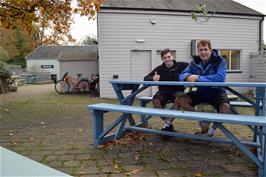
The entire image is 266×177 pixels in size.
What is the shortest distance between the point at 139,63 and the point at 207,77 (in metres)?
9.25

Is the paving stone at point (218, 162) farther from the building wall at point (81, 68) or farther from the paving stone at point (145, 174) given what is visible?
the building wall at point (81, 68)

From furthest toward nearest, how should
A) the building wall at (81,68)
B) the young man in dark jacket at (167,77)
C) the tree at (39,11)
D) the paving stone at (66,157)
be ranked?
the building wall at (81,68)
the tree at (39,11)
the young man in dark jacket at (167,77)
the paving stone at (66,157)

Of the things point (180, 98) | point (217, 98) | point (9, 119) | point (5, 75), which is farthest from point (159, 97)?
point (5, 75)

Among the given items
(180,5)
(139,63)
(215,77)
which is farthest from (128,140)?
(180,5)

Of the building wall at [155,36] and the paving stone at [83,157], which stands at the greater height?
the building wall at [155,36]

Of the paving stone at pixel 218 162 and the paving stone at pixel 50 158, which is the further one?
the paving stone at pixel 50 158

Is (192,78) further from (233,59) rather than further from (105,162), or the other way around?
(233,59)

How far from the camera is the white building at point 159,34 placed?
12945 millimetres

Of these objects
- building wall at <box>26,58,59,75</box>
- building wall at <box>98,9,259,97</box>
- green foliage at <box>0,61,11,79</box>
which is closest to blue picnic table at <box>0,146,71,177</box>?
building wall at <box>98,9,259,97</box>

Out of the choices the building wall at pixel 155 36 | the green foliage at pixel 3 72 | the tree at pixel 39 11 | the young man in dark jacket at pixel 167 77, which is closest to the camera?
the young man in dark jacket at pixel 167 77

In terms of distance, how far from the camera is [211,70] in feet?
14.9

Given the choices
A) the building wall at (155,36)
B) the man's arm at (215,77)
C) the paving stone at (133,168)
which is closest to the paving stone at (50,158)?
the paving stone at (133,168)

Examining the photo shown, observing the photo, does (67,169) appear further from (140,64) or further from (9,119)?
(140,64)

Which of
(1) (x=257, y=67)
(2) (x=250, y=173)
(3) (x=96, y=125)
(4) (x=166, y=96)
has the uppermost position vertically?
(1) (x=257, y=67)
